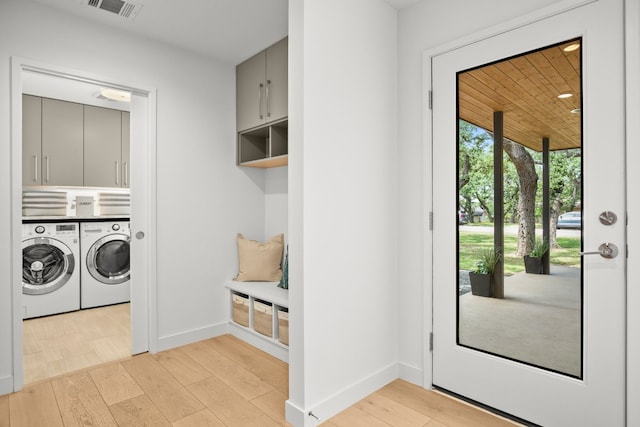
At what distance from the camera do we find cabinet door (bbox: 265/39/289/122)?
2.85 metres

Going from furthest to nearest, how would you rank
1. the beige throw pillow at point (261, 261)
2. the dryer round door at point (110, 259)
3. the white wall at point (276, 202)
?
1. the dryer round door at point (110, 259)
2. the white wall at point (276, 202)
3. the beige throw pillow at point (261, 261)

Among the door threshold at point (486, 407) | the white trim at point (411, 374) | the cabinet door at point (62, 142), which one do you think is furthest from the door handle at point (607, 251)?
the cabinet door at point (62, 142)

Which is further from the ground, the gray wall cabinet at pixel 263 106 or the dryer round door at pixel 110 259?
the gray wall cabinet at pixel 263 106

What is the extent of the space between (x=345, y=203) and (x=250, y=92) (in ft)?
5.36

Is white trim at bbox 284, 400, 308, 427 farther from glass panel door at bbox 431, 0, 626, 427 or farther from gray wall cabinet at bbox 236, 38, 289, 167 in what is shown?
gray wall cabinet at bbox 236, 38, 289, 167

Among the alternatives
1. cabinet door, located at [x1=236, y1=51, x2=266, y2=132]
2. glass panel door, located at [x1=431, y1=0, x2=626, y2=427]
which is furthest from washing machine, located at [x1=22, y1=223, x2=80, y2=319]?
glass panel door, located at [x1=431, y1=0, x2=626, y2=427]

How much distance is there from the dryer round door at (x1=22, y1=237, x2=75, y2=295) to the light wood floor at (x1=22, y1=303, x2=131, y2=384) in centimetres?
33

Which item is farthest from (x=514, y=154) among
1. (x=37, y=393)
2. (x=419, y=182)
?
(x=37, y=393)

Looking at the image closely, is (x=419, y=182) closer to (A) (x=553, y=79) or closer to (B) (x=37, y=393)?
(A) (x=553, y=79)

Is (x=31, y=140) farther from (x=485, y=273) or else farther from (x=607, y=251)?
(x=607, y=251)

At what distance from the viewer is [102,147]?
4371 millimetres

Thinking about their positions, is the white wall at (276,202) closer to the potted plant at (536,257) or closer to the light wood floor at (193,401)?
the light wood floor at (193,401)

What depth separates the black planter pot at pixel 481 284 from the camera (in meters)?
2.07

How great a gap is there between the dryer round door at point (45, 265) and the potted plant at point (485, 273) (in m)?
4.00
